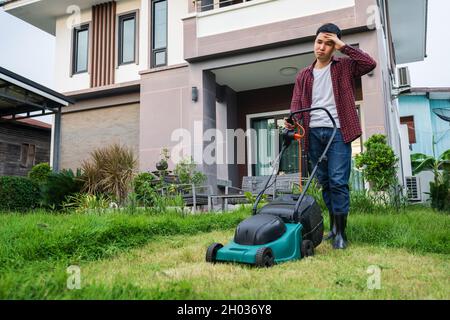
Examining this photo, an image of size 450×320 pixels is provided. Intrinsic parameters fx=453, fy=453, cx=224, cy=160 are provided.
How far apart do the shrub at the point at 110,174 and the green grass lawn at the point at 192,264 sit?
293 centimetres

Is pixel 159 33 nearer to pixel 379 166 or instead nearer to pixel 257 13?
pixel 257 13

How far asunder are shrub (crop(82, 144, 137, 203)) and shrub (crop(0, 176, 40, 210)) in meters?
1.84

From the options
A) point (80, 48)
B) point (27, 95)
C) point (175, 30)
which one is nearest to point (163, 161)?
point (175, 30)

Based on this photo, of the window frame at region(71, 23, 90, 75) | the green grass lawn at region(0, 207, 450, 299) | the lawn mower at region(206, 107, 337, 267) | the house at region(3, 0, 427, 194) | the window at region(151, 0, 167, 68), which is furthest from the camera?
the window frame at region(71, 23, 90, 75)

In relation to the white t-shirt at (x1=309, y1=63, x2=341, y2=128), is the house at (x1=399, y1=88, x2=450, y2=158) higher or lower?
higher

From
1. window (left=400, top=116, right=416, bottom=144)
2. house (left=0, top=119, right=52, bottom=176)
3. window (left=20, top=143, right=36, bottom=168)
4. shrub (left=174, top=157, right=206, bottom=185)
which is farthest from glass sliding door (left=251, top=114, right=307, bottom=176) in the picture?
window (left=400, top=116, right=416, bottom=144)

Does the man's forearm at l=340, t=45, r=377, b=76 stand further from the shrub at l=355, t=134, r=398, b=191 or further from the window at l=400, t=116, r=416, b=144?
the window at l=400, t=116, r=416, b=144

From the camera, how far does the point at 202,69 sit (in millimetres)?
10172

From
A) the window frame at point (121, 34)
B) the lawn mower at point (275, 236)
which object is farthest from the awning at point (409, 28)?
the lawn mower at point (275, 236)

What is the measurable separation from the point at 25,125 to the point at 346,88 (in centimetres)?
1606

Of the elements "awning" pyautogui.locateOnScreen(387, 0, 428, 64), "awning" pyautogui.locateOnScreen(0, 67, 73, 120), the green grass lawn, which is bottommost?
the green grass lawn

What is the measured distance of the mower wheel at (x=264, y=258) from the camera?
3047 mm

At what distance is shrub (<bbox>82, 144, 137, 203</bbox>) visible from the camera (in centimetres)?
826
